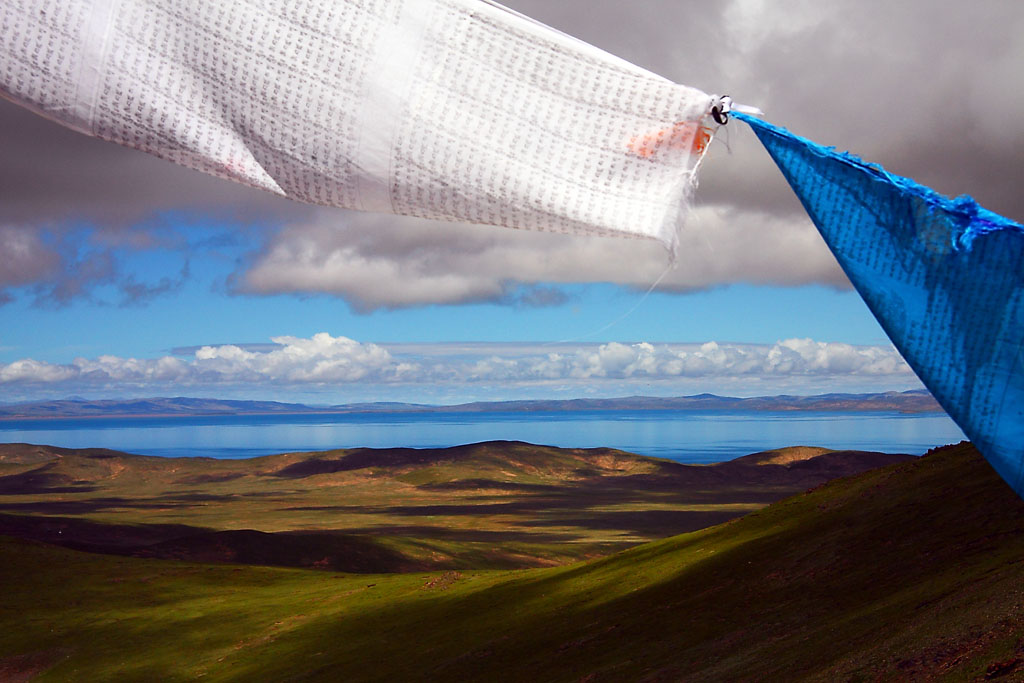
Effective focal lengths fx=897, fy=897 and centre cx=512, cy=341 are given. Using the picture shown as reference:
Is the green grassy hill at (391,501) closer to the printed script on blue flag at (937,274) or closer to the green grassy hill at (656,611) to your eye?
the green grassy hill at (656,611)

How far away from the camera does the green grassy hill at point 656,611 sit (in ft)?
50.6

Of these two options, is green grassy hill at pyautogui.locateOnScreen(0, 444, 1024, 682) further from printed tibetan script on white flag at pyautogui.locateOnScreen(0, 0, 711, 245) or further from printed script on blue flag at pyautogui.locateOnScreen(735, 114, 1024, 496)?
printed tibetan script on white flag at pyautogui.locateOnScreen(0, 0, 711, 245)

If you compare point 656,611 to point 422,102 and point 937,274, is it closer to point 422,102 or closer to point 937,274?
point 937,274

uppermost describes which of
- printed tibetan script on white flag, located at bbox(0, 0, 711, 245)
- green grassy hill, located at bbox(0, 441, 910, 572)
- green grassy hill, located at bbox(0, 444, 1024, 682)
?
printed tibetan script on white flag, located at bbox(0, 0, 711, 245)

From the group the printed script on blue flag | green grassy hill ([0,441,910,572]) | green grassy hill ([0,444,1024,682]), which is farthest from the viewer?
green grassy hill ([0,441,910,572])

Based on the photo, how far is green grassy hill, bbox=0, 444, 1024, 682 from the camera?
50.6 feet

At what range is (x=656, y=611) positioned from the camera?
2491 cm


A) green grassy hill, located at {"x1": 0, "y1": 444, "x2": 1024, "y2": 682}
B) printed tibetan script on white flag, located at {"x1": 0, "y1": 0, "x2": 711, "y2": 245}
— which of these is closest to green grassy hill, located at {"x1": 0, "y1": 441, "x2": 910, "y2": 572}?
green grassy hill, located at {"x1": 0, "y1": 444, "x2": 1024, "y2": 682}

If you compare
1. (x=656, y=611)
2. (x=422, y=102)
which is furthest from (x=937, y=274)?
(x=656, y=611)

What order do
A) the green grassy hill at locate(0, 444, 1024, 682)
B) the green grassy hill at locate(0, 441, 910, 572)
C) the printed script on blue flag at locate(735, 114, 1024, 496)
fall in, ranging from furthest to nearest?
the green grassy hill at locate(0, 441, 910, 572) < the green grassy hill at locate(0, 444, 1024, 682) < the printed script on blue flag at locate(735, 114, 1024, 496)

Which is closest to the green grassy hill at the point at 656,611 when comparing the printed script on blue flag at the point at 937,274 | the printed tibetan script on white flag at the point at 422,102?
the printed script on blue flag at the point at 937,274

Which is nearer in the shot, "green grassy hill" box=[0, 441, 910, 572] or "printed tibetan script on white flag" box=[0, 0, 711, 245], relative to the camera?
"printed tibetan script on white flag" box=[0, 0, 711, 245]

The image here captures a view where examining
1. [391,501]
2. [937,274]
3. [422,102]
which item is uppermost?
[422,102]

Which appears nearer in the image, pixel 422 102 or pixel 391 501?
pixel 422 102
